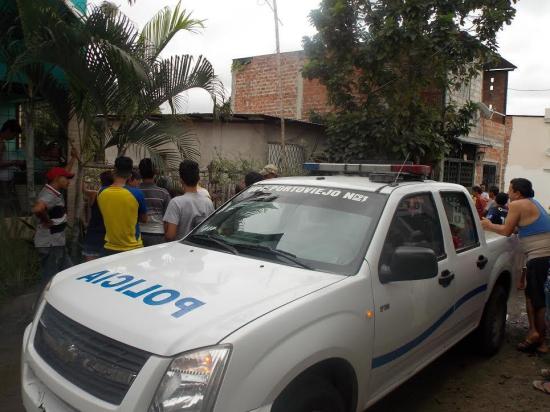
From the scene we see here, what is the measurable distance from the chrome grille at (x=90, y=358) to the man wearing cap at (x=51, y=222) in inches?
110

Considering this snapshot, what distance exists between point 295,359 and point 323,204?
134 cm

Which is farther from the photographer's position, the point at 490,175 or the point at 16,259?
the point at 490,175

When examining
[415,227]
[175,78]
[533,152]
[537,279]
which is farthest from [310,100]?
[533,152]

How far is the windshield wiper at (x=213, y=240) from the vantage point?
3.02 meters

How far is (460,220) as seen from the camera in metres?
4.07

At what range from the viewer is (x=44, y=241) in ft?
16.3

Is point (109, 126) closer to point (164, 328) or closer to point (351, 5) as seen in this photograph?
point (164, 328)

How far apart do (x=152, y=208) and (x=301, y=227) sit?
2.46 metres

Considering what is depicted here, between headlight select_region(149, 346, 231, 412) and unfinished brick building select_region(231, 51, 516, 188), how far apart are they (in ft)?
41.7

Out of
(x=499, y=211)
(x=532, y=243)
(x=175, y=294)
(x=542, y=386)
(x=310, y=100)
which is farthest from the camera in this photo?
(x=310, y=100)

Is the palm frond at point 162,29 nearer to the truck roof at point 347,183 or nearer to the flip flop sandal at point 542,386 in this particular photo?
the truck roof at point 347,183

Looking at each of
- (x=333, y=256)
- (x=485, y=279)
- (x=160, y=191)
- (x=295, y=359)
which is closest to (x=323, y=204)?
(x=333, y=256)

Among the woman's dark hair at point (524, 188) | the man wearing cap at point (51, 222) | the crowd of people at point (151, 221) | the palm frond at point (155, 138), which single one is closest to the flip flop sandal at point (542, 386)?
the crowd of people at point (151, 221)

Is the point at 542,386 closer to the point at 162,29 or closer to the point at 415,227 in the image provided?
the point at 415,227
